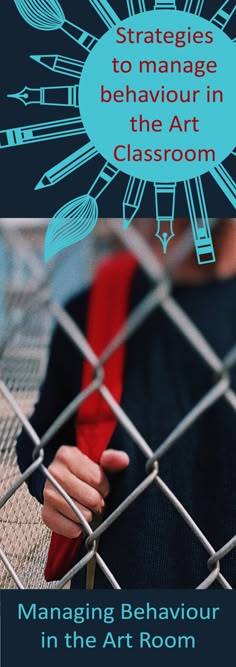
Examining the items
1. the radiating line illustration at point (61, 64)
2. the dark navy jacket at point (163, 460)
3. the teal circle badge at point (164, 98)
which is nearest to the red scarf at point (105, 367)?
the dark navy jacket at point (163, 460)

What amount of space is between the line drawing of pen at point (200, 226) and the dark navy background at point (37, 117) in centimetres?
5

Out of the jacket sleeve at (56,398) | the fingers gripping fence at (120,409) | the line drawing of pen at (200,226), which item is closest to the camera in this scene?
the fingers gripping fence at (120,409)

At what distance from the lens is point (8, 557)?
79 cm

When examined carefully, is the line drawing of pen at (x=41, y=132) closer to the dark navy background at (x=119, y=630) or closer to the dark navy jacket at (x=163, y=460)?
the dark navy jacket at (x=163, y=460)

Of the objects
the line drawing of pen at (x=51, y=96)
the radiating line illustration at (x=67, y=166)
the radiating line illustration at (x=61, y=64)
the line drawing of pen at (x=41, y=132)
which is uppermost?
the radiating line illustration at (x=61, y=64)

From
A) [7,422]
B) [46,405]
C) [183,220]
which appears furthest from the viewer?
[7,422]

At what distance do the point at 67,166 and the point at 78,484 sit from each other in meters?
0.37

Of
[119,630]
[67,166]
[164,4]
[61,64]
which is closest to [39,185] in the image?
[67,166]

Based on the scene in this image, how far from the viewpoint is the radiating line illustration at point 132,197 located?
24.9 inches

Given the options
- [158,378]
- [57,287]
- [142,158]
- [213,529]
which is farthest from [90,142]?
[213,529]

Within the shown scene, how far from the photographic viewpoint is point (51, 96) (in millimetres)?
668

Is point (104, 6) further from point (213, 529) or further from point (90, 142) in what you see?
point (213, 529)

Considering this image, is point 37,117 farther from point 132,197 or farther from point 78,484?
point 78,484

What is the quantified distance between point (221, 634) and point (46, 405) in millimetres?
339
